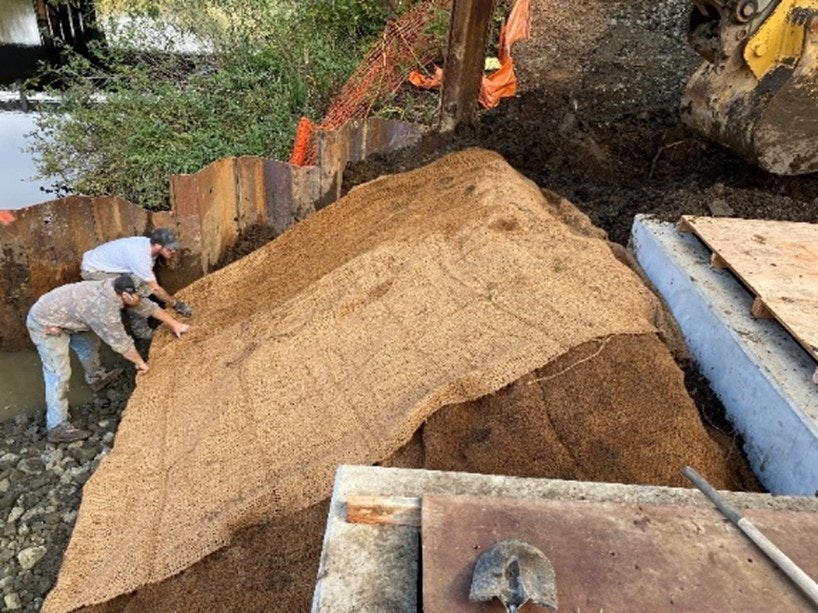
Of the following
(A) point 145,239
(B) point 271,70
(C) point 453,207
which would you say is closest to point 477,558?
(C) point 453,207

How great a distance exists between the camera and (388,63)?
30.1ft

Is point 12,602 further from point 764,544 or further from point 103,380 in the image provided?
point 764,544

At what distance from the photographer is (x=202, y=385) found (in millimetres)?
5773

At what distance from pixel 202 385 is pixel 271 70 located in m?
6.32

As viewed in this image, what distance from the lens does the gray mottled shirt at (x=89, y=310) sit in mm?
6102

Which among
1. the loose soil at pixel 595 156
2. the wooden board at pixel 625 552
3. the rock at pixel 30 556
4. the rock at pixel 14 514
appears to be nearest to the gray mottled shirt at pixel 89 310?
the rock at pixel 14 514

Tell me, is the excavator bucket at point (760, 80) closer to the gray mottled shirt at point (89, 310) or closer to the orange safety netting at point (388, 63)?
the orange safety netting at point (388, 63)

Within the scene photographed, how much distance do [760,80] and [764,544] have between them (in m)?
4.62

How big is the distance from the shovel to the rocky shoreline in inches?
157

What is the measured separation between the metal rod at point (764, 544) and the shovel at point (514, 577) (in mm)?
792

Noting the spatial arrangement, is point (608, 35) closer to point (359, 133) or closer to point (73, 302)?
point (359, 133)

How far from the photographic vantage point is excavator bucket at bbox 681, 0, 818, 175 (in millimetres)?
5664

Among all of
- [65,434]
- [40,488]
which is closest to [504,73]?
[65,434]

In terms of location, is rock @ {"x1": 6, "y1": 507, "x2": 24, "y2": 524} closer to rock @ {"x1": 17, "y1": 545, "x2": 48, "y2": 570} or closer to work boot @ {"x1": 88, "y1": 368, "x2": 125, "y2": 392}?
rock @ {"x1": 17, "y1": 545, "x2": 48, "y2": 570}
